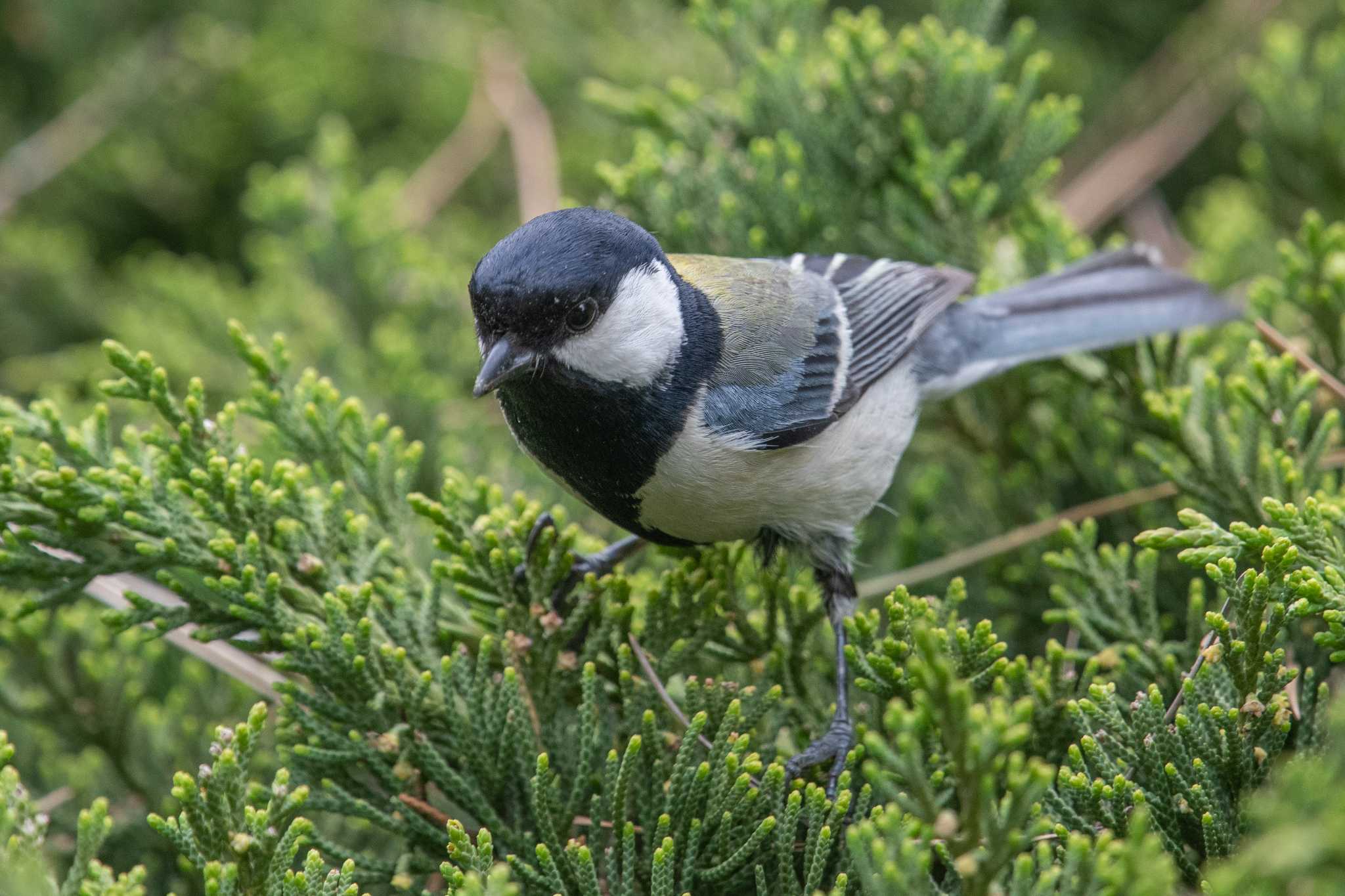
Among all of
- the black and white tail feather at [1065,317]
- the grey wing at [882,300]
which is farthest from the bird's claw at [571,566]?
the black and white tail feather at [1065,317]

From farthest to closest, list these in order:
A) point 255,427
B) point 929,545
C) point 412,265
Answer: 1. point 412,265
2. point 255,427
3. point 929,545

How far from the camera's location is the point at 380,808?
1.99m

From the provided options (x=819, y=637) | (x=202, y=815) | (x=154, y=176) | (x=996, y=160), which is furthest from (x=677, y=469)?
(x=154, y=176)

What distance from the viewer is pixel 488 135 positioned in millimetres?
4289

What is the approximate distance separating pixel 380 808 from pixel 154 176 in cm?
317

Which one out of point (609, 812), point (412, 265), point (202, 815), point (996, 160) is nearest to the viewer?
point (202, 815)

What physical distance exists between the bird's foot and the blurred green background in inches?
24.7

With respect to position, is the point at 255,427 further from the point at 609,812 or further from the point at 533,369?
the point at 609,812

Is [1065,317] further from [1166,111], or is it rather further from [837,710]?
[1166,111]

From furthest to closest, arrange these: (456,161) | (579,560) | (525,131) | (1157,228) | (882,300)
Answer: (456,161), (525,131), (1157,228), (882,300), (579,560)

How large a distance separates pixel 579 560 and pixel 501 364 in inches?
27.6

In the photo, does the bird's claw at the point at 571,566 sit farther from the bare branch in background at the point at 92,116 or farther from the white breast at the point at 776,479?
the bare branch in background at the point at 92,116

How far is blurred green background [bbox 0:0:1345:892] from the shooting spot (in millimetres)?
2725

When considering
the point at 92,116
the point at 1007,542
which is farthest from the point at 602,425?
the point at 92,116
